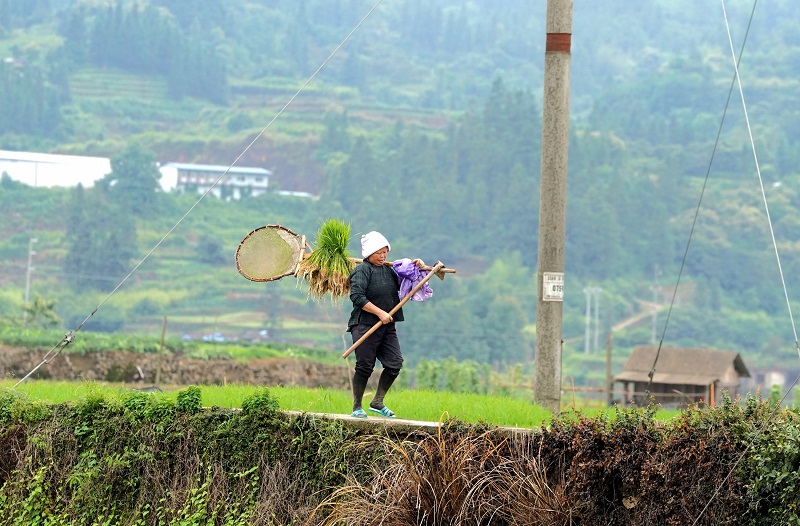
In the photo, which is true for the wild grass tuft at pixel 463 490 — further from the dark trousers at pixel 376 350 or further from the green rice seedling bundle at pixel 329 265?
the green rice seedling bundle at pixel 329 265

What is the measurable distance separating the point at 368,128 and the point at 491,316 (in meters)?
59.6

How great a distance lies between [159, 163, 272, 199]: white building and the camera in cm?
16712

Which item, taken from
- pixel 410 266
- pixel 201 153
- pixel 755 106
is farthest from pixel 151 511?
pixel 755 106

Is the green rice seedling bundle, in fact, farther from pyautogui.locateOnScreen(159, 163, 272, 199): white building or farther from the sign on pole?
pyautogui.locateOnScreen(159, 163, 272, 199): white building

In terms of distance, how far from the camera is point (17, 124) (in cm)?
18100

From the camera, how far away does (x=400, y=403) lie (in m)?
12.5

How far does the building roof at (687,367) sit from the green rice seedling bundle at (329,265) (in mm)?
42462

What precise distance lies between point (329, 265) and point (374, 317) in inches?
38.5

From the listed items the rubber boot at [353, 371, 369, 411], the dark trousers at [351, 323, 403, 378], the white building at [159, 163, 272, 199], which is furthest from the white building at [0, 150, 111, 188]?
the rubber boot at [353, 371, 369, 411]

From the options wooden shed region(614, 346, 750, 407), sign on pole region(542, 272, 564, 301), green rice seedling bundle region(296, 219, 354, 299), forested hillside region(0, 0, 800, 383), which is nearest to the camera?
green rice seedling bundle region(296, 219, 354, 299)

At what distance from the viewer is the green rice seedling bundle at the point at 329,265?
11.9m

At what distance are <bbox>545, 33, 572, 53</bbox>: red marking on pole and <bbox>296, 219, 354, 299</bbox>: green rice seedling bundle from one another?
114 inches

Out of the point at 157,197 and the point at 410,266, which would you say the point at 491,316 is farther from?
the point at 410,266

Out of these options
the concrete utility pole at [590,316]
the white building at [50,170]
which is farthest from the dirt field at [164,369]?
the white building at [50,170]
